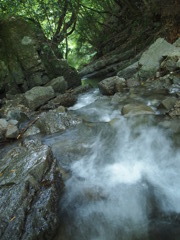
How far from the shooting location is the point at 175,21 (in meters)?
8.32

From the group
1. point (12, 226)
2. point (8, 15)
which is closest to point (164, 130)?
point (12, 226)

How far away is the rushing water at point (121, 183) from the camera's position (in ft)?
7.70

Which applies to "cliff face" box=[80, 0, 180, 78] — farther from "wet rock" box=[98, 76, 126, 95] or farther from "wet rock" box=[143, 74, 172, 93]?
"wet rock" box=[143, 74, 172, 93]

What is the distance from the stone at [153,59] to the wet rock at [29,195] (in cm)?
479

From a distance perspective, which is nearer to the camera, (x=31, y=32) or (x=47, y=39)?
(x=31, y=32)

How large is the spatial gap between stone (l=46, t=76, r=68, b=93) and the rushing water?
3750 mm

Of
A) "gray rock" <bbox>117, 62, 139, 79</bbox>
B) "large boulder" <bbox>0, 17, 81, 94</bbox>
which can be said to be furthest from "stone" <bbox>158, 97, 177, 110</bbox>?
"large boulder" <bbox>0, 17, 81, 94</bbox>

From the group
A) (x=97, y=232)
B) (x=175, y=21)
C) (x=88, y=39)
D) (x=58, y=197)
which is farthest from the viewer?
(x=88, y=39)

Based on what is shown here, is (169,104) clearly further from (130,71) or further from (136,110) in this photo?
(130,71)

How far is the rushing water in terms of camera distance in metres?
2.35

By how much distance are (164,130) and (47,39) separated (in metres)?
7.19

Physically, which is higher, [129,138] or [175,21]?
[175,21]

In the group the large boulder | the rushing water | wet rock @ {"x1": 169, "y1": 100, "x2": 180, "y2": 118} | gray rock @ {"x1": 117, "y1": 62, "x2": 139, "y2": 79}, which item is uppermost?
the large boulder

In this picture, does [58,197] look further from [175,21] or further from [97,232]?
[175,21]
